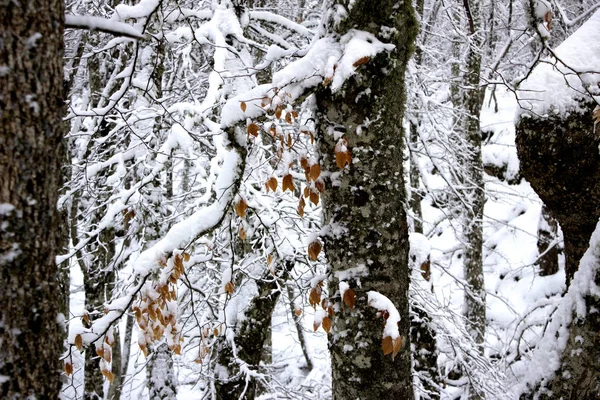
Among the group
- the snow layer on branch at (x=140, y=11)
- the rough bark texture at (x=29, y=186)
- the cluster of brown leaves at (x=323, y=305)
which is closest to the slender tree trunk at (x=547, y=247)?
the cluster of brown leaves at (x=323, y=305)

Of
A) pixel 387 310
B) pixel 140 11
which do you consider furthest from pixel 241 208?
pixel 140 11

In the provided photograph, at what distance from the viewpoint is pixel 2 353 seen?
3.89 ft

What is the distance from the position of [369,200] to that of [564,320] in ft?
4.16

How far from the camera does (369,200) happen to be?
2379 mm

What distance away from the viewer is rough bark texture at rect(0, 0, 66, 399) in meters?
1.17

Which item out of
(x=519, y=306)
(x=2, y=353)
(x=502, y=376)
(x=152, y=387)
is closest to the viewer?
(x=2, y=353)

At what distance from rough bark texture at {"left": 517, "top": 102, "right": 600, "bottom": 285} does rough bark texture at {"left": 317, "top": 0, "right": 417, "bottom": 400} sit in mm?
1293

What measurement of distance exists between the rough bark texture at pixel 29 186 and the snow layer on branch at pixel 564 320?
94.6 inches

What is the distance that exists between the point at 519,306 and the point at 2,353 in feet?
44.1

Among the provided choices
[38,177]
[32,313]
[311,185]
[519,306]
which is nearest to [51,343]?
[32,313]

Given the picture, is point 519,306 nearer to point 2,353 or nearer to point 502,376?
point 502,376

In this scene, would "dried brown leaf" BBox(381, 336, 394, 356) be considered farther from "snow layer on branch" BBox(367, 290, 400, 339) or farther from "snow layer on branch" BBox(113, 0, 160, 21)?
"snow layer on branch" BBox(113, 0, 160, 21)

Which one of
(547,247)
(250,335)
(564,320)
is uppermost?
(564,320)

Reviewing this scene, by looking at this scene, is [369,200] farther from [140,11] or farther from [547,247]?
[547,247]
